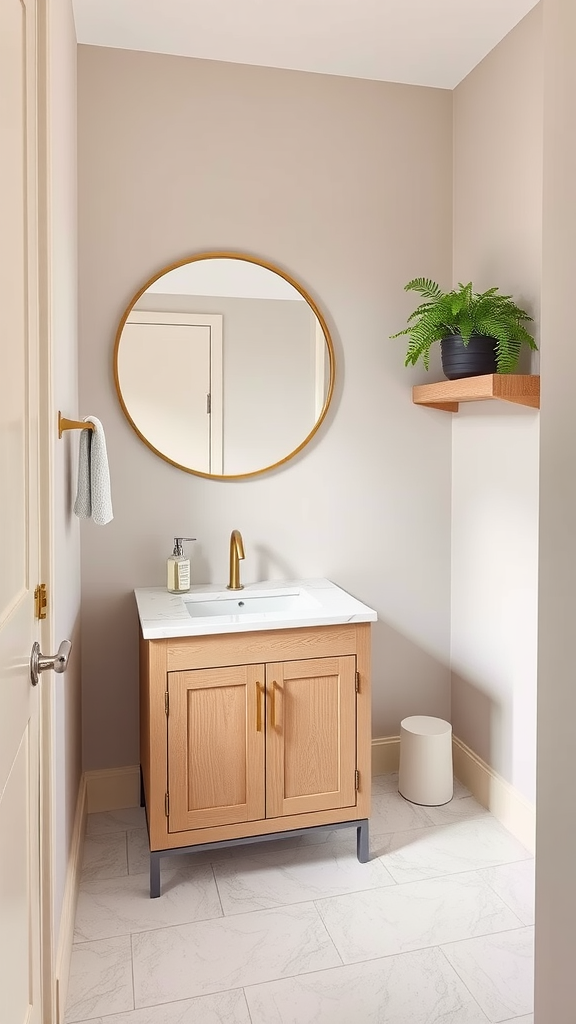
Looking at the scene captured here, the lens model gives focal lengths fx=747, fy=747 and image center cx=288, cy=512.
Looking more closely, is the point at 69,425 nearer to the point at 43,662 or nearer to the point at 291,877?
the point at 43,662

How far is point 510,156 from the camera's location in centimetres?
248

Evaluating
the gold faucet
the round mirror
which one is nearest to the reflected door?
the round mirror

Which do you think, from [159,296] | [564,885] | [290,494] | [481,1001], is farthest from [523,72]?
[481,1001]

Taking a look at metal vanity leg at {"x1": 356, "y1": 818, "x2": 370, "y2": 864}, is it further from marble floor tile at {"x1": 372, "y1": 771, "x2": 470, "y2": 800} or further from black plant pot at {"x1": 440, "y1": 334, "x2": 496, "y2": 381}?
black plant pot at {"x1": 440, "y1": 334, "x2": 496, "y2": 381}

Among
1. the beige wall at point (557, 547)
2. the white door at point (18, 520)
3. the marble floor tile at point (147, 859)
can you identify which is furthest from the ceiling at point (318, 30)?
the marble floor tile at point (147, 859)

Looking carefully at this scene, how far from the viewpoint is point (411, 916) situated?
2.08 metres

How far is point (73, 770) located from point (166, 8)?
235 cm

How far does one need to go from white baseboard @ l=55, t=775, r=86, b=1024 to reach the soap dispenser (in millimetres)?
732

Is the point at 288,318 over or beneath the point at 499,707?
over

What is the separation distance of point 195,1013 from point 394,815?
3.55 ft

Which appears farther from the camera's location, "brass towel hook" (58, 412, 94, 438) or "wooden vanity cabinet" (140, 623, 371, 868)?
"wooden vanity cabinet" (140, 623, 371, 868)

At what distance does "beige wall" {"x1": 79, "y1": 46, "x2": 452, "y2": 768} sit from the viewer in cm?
257

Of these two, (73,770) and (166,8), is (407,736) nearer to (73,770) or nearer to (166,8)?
(73,770)

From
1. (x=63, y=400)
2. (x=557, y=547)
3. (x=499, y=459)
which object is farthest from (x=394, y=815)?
(x=557, y=547)
